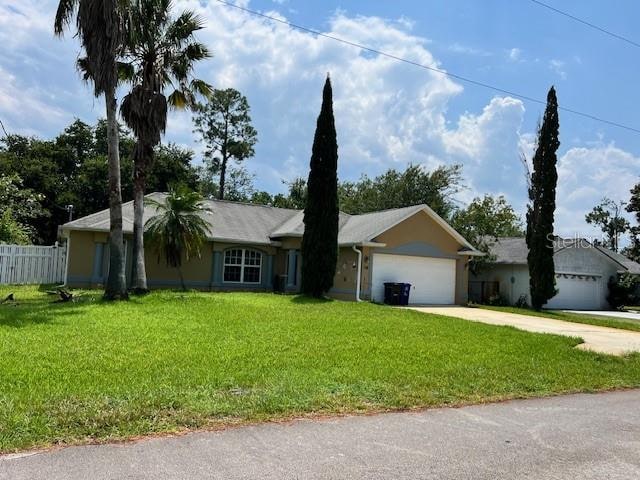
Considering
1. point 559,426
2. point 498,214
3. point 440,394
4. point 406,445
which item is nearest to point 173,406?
point 406,445

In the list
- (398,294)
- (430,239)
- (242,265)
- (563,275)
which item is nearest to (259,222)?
(242,265)

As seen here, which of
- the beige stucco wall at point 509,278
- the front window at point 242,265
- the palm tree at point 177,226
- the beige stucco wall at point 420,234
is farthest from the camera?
the beige stucco wall at point 509,278

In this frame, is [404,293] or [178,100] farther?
[404,293]

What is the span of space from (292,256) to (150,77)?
10.2 metres

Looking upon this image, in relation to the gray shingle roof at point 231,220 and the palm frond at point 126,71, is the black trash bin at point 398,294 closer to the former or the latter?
the gray shingle roof at point 231,220

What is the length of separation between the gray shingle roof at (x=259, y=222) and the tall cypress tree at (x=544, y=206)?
3.47m

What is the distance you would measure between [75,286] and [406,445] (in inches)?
747

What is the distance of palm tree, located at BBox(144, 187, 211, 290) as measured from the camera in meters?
20.5

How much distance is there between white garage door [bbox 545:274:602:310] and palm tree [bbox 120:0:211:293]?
21.8 metres

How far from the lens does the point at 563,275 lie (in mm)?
29422

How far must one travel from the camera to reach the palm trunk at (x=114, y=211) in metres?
15.9

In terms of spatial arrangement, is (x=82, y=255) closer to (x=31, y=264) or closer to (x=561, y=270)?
(x=31, y=264)

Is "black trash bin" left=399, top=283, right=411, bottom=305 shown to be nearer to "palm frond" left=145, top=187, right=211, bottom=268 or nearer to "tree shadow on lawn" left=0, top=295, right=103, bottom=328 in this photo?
"palm frond" left=145, top=187, right=211, bottom=268

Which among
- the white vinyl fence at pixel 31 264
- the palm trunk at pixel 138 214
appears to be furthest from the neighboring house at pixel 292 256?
the palm trunk at pixel 138 214
